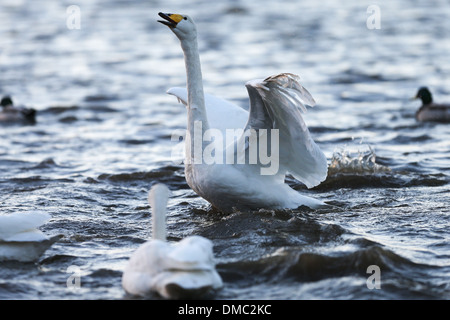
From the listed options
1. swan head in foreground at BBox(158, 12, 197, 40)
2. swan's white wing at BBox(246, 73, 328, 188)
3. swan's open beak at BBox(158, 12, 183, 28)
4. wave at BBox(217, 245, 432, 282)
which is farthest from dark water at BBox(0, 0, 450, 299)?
swan's open beak at BBox(158, 12, 183, 28)

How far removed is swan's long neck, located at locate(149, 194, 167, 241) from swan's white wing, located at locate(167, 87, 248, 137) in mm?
2112

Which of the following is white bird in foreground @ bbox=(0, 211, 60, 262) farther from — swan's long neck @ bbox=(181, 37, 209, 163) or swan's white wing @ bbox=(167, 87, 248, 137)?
swan's white wing @ bbox=(167, 87, 248, 137)

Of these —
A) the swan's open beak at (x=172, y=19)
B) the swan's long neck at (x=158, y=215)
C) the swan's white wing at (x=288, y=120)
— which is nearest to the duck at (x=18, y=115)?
the swan's open beak at (x=172, y=19)

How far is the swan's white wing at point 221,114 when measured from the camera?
8.13 metres

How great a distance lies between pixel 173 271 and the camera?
5168 mm

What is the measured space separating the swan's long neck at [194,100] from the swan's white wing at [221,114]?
1.71ft

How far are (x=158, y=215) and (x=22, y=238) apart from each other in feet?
3.76

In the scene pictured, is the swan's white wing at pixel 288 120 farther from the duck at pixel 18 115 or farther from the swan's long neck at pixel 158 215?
the duck at pixel 18 115

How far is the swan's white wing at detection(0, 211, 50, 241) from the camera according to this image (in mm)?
6129

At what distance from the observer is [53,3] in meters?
26.8

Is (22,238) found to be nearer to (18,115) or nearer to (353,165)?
(353,165)

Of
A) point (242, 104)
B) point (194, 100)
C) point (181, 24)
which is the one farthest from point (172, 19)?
point (242, 104)
